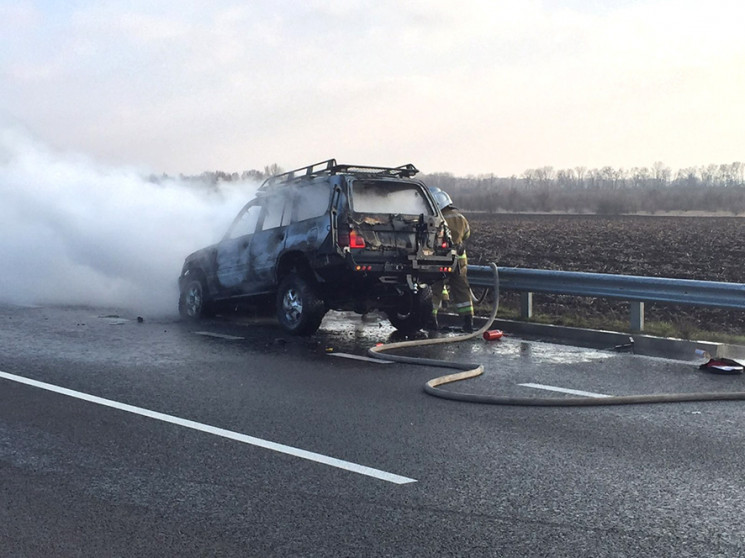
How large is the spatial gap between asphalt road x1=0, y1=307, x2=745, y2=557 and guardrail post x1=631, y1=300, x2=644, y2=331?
169 cm

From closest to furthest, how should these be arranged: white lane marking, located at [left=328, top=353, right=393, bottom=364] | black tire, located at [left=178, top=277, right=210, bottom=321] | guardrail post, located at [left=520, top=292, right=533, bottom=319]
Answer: white lane marking, located at [left=328, top=353, right=393, bottom=364]
guardrail post, located at [left=520, top=292, right=533, bottom=319]
black tire, located at [left=178, top=277, right=210, bottom=321]

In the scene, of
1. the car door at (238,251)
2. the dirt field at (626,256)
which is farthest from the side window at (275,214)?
the dirt field at (626,256)

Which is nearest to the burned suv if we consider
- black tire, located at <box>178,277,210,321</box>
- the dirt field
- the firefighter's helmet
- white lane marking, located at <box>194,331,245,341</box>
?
white lane marking, located at <box>194,331,245,341</box>

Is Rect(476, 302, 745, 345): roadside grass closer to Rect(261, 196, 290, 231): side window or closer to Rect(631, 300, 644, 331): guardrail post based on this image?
Rect(631, 300, 644, 331): guardrail post

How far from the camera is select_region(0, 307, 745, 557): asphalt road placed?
452 cm

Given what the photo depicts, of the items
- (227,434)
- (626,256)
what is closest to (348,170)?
(227,434)

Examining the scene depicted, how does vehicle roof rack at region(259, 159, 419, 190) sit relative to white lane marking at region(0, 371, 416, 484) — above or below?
above

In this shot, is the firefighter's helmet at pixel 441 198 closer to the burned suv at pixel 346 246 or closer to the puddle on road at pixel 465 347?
the burned suv at pixel 346 246

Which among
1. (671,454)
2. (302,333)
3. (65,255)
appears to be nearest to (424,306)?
(302,333)

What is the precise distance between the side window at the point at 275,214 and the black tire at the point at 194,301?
1.87 meters

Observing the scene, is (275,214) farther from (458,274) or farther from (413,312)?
(458,274)

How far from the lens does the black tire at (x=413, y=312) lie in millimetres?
12398

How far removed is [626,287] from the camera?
12.0 m

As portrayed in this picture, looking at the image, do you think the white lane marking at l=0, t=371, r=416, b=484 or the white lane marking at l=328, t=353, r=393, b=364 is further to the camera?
the white lane marking at l=328, t=353, r=393, b=364
